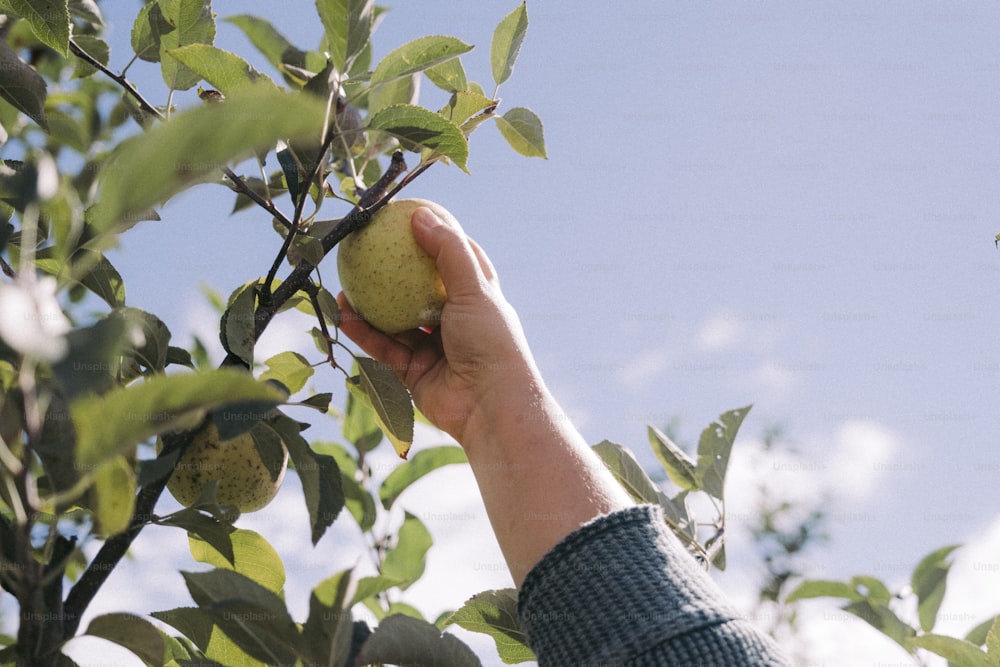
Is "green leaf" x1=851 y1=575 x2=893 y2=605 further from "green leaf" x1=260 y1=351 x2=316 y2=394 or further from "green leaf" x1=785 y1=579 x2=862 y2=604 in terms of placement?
"green leaf" x1=260 y1=351 x2=316 y2=394

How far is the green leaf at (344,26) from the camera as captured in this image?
95cm

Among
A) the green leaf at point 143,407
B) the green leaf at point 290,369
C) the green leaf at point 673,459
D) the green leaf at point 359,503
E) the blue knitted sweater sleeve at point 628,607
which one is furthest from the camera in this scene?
the green leaf at point 673,459

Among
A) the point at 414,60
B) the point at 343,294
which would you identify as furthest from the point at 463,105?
the point at 343,294

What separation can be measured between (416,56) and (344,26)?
0.36 feet

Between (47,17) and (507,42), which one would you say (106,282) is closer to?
(47,17)

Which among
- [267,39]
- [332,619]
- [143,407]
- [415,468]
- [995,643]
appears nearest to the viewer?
[143,407]

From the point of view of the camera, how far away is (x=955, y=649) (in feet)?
4.15

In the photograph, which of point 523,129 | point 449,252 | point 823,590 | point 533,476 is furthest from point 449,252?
point 823,590

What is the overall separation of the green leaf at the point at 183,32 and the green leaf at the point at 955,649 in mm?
1373

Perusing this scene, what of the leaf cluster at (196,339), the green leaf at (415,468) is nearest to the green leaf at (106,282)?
the leaf cluster at (196,339)

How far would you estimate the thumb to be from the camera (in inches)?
49.4

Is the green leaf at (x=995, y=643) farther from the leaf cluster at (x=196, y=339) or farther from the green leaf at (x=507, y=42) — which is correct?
the green leaf at (x=507, y=42)

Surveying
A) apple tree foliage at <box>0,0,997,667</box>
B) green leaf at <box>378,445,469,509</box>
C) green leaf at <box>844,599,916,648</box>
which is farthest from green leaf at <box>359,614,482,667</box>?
green leaf at <box>844,599,916,648</box>

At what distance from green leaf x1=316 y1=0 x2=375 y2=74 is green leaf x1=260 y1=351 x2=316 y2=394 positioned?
0.48 metres
